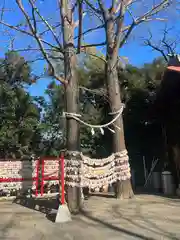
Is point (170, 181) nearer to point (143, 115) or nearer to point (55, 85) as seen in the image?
point (143, 115)

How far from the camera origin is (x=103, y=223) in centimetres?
646

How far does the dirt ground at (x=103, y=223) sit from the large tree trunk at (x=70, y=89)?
0.49m

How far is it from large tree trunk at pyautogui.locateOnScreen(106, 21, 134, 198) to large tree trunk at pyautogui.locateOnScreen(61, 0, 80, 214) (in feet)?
6.33

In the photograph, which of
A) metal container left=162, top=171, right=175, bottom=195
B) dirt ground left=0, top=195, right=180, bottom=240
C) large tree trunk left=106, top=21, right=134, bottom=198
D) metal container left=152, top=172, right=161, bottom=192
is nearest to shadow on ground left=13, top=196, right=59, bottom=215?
dirt ground left=0, top=195, right=180, bottom=240

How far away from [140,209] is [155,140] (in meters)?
9.09

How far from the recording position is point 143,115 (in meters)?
15.3

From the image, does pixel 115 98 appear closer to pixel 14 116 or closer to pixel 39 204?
pixel 39 204

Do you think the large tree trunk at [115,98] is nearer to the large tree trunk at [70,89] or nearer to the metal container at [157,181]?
the large tree trunk at [70,89]

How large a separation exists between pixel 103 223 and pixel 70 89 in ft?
12.5

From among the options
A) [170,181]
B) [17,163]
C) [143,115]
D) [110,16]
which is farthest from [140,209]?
[143,115]

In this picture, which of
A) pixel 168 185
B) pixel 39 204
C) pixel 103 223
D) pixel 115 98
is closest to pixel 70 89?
pixel 115 98

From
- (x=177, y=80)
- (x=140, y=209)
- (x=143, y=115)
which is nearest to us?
(x=140, y=209)

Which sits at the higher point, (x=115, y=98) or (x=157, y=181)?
(x=115, y=98)

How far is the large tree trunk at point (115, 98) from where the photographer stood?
9930 mm
